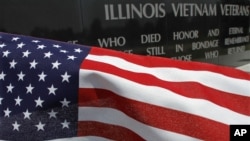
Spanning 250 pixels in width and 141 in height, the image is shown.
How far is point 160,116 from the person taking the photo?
187cm

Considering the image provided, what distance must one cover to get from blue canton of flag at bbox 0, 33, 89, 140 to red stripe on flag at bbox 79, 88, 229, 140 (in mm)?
101

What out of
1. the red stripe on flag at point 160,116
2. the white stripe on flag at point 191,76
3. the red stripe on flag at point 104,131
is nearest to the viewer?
the red stripe on flag at point 160,116

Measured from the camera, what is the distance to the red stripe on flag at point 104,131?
76.2 inches

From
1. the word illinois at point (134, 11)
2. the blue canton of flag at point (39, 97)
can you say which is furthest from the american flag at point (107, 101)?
the word illinois at point (134, 11)

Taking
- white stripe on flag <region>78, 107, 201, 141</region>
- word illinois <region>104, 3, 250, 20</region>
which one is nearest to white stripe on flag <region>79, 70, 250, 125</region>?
white stripe on flag <region>78, 107, 201, 141</region>

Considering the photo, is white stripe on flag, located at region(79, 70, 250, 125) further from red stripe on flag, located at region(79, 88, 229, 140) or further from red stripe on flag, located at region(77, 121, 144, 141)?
red stripe on flag, located at region(77, 121, 144, 141)

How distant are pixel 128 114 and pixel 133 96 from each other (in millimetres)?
97

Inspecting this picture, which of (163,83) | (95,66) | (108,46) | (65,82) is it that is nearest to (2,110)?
(65,82)

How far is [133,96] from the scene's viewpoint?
6.25ft

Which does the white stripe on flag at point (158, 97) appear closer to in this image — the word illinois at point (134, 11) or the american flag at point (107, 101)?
the american flag at point (107, 101)

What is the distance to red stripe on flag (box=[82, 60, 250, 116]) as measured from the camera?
A: 1.96 m

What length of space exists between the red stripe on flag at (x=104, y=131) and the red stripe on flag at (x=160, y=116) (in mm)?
96

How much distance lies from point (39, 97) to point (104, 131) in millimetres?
388

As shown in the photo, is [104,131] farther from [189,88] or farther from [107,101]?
[189,88]
